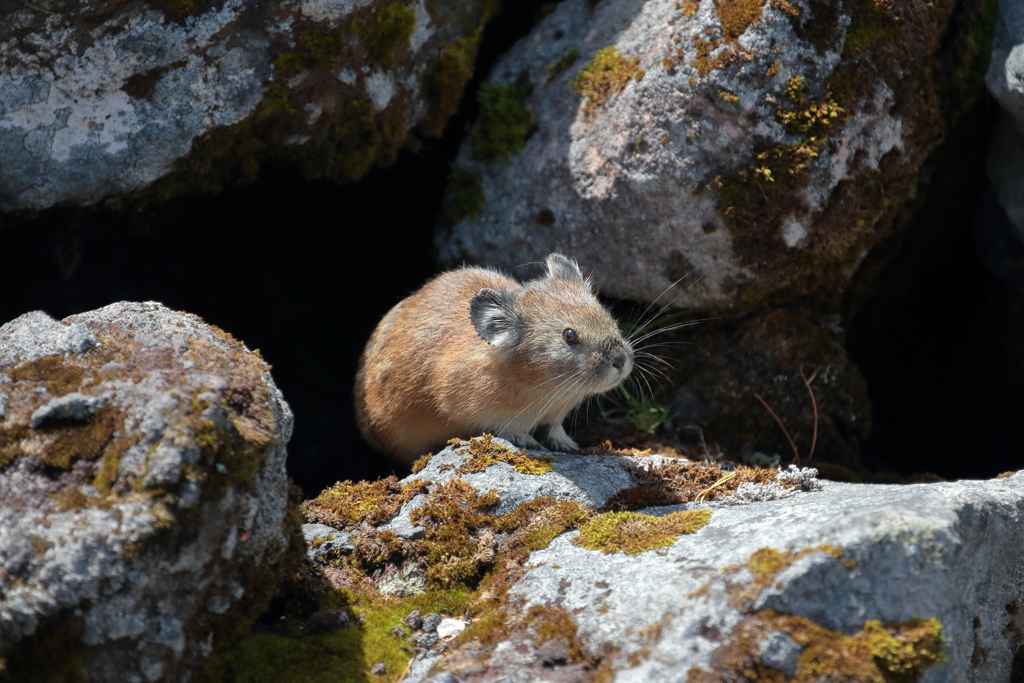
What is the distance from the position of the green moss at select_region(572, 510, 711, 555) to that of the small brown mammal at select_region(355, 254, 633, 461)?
1.71 metres

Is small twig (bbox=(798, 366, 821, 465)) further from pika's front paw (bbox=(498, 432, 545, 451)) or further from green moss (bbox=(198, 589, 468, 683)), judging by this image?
green moss (bbox=(198, 589, 468, 683))

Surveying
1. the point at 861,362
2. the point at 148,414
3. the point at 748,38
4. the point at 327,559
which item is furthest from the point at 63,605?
the point at 861,362

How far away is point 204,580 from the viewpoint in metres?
4.38

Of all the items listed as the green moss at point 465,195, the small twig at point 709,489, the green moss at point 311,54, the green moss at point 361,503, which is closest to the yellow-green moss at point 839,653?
the small twig at point 709,489

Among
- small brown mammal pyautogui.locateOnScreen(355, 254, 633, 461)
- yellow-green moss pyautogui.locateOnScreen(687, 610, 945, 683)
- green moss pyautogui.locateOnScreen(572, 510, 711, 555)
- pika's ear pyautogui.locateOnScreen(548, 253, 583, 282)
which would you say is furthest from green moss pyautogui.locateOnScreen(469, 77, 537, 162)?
yellow-green moss pyautogui.locateOnScreen(687, 610, 945, 683)

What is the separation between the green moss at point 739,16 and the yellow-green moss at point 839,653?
5.17 meters

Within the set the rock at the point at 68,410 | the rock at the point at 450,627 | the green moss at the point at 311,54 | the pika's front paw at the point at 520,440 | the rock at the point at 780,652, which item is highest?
the green moss at the point at 311,54

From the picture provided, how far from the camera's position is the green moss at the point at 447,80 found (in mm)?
7996

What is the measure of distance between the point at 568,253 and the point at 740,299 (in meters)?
1.81

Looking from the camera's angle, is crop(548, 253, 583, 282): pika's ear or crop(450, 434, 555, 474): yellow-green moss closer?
crop(450, 434, 555, 474): yellow-green moss

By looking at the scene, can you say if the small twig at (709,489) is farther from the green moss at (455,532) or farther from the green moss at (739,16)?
the green moss at (739,16)

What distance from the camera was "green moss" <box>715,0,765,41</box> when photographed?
6.96 meters

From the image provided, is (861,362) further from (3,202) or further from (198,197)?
(3,202)

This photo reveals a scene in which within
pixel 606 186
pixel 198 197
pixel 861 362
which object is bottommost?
pixel 861 362
